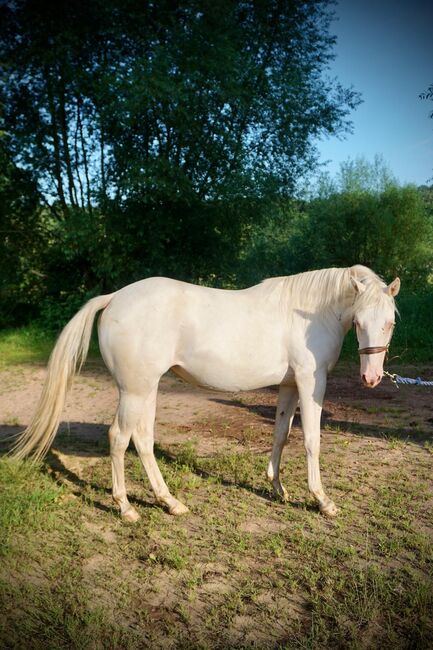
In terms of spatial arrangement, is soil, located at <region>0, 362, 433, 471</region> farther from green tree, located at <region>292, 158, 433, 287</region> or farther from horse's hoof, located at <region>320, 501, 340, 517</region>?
green tree, located at <region>292, 158, 433, 287</region>

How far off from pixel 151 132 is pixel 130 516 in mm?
9898

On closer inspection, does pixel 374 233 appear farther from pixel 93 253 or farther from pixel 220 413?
pixel 220 413

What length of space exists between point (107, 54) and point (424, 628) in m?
13.1

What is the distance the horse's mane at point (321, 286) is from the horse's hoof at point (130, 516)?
1.91 meters

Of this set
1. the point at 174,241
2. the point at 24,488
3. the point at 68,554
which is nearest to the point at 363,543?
the point at 68,554

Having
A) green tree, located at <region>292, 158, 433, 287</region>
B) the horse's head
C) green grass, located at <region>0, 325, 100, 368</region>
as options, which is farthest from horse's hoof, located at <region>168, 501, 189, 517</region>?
green tree, located at <region>292, 158, 433, 287</region>

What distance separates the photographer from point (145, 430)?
11.7 feet

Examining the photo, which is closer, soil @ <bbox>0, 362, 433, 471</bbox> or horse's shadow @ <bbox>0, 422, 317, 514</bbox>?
horse's shadow @ <bbox>0, 422, 317, 514</bbox>

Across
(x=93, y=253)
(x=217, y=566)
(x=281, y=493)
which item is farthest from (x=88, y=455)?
(x=93, y=253)

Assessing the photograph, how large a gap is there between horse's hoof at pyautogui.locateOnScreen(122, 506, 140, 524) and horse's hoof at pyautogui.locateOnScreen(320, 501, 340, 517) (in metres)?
1.34

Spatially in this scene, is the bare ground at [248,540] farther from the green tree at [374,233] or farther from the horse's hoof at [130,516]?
the green tree at [374,233]

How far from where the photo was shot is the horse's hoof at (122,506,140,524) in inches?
130

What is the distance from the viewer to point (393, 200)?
23516 millimetres

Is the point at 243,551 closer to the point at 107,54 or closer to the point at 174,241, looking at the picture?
the point at 174,241
